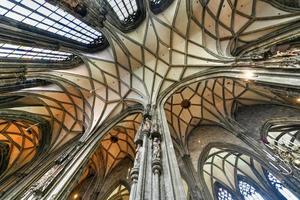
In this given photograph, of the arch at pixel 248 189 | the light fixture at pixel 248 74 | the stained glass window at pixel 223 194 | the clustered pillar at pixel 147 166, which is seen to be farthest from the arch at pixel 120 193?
the light fixture at pixel 248 74

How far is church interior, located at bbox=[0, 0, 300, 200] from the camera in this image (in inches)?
473

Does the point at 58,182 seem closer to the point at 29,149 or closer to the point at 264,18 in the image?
the point at 29,149

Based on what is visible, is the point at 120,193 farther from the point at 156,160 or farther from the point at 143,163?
the point at 156,160

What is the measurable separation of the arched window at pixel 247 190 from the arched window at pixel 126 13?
43.8 feet

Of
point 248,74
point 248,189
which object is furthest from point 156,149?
point 248,189

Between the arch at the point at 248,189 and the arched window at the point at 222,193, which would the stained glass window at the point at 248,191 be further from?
the arched window at the point at 222,193

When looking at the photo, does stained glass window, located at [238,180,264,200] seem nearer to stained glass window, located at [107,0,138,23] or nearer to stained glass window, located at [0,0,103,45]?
stained glass window, located at [107,0,138,23]

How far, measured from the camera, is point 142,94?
1630 centimetres

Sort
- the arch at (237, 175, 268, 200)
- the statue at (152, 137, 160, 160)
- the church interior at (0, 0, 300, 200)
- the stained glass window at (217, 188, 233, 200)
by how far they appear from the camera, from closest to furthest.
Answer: the statue at (152, 137, 160, 160), the church interior at (0, 0, 300, 200), the arch at (237, 175, 268, 200), the stained glass window at (217, 188, 233, 200)

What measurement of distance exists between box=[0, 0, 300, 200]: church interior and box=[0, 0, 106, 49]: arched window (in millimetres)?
60

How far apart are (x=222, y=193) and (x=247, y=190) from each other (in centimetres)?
172

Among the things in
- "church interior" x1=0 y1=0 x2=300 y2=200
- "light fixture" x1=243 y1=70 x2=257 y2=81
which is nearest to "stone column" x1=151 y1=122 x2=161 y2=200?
"church interior" x1=0 y1=0 x2=300 y2=200

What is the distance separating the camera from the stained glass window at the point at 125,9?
15.4 m

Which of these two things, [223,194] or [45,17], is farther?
[223,194]
